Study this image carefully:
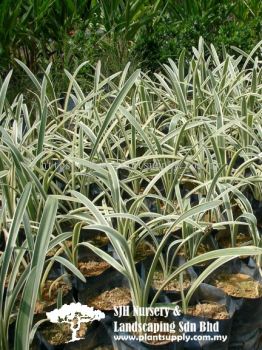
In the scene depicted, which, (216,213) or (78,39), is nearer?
(216,213)

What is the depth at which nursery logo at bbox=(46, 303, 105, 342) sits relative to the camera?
128 centimetres

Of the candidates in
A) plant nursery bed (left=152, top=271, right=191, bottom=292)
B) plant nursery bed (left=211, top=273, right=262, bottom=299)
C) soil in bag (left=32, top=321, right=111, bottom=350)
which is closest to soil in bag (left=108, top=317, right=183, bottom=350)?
soil in bag (left=32, top=321, right=111, bottom=350)

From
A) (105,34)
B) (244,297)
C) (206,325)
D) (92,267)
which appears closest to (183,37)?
(105,34)

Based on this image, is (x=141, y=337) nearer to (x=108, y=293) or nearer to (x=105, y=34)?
(x=108, y=293)

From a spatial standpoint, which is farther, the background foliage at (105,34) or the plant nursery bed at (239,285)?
the background foliage at (105,34)

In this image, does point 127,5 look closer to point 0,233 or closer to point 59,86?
point 59,86

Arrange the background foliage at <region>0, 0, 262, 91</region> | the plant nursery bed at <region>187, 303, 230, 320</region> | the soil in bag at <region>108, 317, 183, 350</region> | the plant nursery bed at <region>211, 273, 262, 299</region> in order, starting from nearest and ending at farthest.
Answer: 1. the soil in bag at <region>108, 317, 183, 350</region>
2. the plant nursery bed at <region>187, 303, 230, 320</region>
3. the plant nursery bed at <region>211, 273, 262, 299</region>
4. the background foliage at <region>0, 0, 262, 91</region>

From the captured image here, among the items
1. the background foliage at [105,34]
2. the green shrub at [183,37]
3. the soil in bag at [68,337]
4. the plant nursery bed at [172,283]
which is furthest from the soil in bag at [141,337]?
the green shrub at [183,37]

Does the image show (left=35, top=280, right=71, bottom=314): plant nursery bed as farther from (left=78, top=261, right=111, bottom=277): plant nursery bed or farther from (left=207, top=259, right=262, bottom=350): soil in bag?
(left=207, top=259, right=262, bottom=350): soil in bag

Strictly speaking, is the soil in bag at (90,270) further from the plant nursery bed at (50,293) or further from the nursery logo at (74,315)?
the nursery logo at (74,315)

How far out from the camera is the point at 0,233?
1648 mm

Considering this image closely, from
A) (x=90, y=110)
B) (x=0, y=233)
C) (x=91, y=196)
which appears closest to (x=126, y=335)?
(x=0, y=233)

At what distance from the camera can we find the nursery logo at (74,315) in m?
1.28

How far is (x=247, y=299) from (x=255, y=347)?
6.0 inches
